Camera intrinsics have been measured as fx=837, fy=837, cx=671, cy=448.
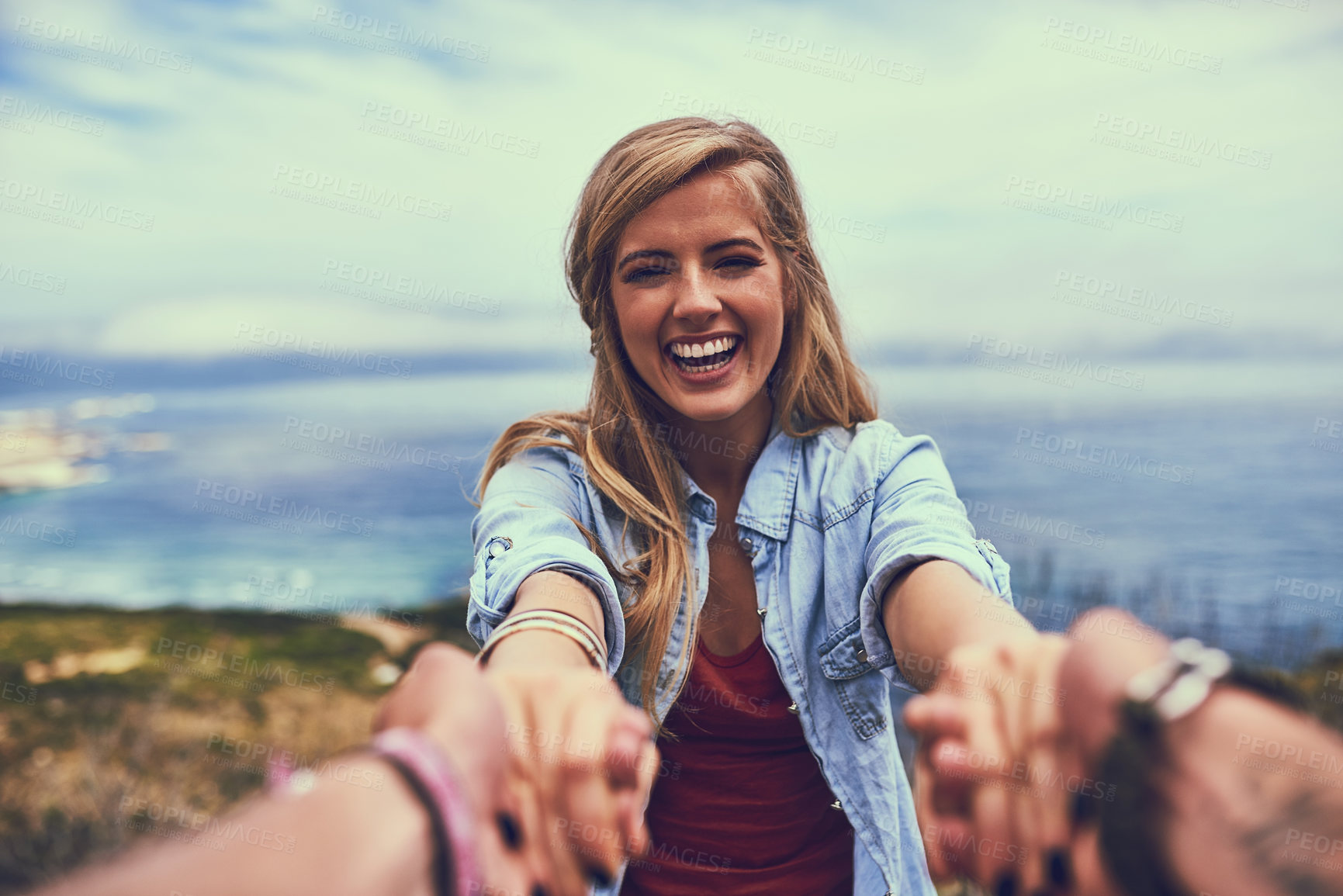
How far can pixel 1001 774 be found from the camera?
4.10 feet

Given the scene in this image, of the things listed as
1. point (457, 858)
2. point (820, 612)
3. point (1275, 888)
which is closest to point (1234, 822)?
point (1275, 888)

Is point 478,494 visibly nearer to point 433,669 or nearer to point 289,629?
point 433,669

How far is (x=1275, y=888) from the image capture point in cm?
96

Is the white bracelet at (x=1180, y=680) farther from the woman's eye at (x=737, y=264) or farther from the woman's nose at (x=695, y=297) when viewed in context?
the woman's eye at (x=737, y=264)

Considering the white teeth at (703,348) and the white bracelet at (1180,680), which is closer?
the white bracelet at (1180,680)

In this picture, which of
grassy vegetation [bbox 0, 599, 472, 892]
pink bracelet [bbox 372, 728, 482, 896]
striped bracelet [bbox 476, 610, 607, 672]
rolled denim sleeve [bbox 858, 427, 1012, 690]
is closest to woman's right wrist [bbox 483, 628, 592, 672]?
striped bracelet [bbox 476, 610, 607, 672]

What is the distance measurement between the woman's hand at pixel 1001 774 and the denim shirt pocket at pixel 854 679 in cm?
95

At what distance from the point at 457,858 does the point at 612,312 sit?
5.98ft

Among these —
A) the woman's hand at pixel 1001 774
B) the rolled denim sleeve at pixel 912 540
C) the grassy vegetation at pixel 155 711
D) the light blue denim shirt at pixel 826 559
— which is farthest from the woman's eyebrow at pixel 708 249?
the grassy vegetation at pixel 155 711

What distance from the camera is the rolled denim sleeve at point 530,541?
73.6 inches

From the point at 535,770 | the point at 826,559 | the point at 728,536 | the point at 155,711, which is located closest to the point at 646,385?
the point at 728,536

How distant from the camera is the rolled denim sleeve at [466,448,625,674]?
6.13ft

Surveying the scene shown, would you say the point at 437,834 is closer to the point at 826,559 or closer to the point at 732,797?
the point at 732,797

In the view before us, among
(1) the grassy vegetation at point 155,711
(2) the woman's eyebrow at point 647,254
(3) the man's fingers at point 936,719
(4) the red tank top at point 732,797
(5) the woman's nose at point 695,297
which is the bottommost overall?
(1) the grassy vegetation at point 155,711
